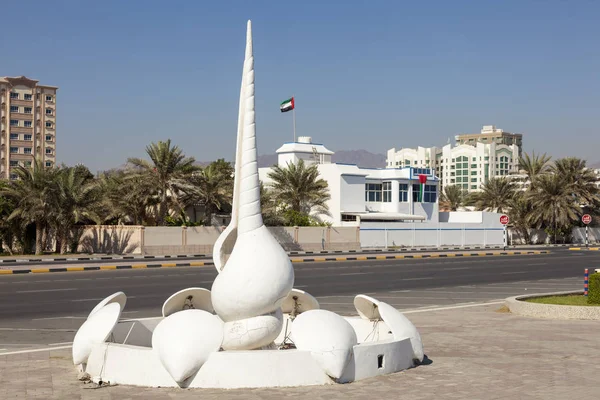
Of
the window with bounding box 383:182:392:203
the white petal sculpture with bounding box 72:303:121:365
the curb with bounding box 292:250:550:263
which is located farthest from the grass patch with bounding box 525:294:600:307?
the window with bounding box 383:182:392:203

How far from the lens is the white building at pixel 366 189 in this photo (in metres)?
58.1

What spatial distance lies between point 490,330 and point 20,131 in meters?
126

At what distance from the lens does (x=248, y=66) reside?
10.4 meters

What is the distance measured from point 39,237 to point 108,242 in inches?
141

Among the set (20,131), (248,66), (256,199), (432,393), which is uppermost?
(20,131)

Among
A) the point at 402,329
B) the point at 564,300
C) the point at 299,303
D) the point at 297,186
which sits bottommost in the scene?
the point at 564,300

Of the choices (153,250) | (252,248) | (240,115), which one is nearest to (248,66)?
(240,115)

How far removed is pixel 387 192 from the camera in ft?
207

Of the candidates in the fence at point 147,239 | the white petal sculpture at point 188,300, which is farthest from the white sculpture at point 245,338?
the fence at point 147,239

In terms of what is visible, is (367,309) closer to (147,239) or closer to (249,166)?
(249,166)

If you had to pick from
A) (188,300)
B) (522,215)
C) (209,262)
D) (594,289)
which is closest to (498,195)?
(522,215)

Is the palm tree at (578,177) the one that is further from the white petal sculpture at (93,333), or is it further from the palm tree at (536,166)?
the white petal sculpture at (93,333)

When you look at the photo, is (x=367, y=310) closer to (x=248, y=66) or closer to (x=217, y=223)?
(x=248, y=66)

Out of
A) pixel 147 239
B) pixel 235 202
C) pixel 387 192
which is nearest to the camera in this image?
pixel 235 202
